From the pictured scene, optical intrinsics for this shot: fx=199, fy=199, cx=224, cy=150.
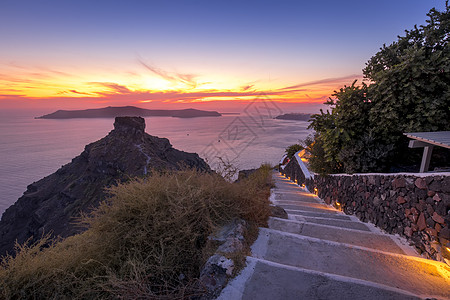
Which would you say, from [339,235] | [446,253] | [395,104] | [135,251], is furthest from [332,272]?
[395,104]

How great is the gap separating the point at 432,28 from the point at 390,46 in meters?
1.26

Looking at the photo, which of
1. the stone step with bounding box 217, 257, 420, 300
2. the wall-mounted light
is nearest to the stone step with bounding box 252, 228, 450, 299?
the wall-mounted light

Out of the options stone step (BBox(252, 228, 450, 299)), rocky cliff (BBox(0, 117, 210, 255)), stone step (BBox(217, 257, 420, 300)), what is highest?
stone step (BBox(217, 257, 420, 300))

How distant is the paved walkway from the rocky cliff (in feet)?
81.9

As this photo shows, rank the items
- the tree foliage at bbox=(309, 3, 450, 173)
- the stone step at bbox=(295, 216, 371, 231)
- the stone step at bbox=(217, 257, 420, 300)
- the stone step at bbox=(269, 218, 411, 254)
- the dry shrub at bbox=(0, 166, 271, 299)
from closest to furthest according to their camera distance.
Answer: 1. the stone step at bbox=(217, 257, 420, 300)
2. the dry shrub at bbox=(0, 166, 271, 299)
3. the stone step at bbox=(269, 218, 411, 254)
4. the stone step at bbox=(295, 216, 371, 231)
5. the tree foliage at bbox=(309, 3, 450, 173)

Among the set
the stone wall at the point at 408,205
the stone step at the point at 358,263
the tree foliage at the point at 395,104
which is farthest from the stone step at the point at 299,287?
the tree foliage at the point at 395,104

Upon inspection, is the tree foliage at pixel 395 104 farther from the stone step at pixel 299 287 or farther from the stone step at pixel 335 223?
the stone step at pixel 299 287

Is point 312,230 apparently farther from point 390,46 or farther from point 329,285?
point 390,46

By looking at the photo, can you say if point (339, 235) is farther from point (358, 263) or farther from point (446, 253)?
point (446, 253)

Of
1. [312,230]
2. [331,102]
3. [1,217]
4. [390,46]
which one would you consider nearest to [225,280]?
[312,230]

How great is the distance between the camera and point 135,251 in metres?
2.59

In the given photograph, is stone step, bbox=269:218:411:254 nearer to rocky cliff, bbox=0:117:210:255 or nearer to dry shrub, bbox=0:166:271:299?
dry shrub, bbox=0:166:271:299

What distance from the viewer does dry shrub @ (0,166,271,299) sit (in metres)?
2.24

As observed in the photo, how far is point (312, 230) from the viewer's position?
3.88 m
